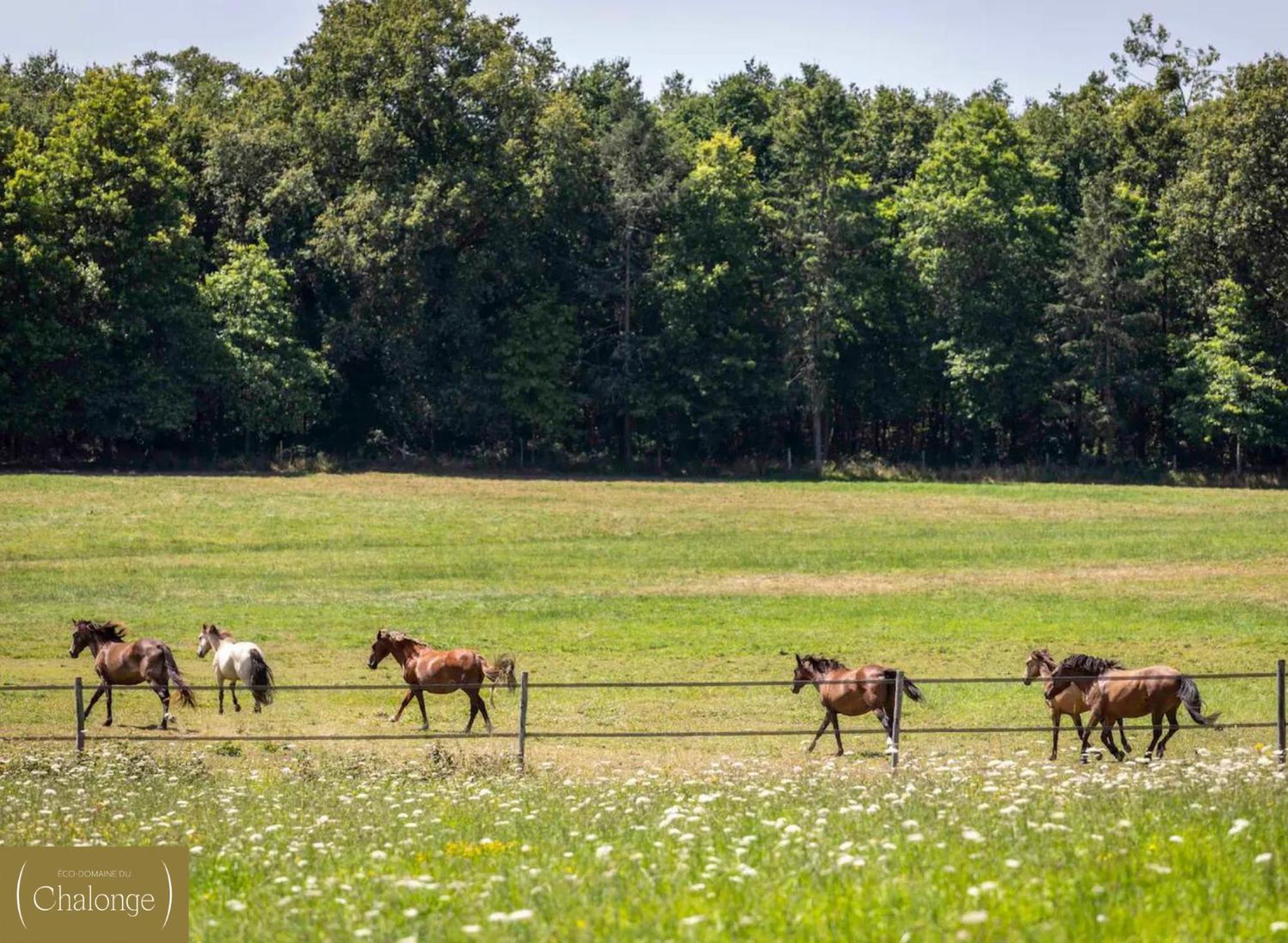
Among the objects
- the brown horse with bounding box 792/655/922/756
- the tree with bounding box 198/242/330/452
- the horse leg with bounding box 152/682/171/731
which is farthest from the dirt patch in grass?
the tree with bounding box 198/242/330/452

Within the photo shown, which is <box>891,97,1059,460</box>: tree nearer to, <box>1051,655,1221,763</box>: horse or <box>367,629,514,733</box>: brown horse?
<box>367,629,514,733</box>: brown horse

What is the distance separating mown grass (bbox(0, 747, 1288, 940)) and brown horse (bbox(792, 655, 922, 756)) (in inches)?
180

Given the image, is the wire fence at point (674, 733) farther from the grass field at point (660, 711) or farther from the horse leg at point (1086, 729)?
the grass field at point (660, 711)

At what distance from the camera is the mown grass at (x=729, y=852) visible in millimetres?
9758

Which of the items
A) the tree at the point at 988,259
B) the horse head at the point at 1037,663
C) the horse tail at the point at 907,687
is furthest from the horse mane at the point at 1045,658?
the tree at the point at 988,259

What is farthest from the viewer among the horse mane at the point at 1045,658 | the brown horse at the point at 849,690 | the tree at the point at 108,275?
the tree at the point at 108,275

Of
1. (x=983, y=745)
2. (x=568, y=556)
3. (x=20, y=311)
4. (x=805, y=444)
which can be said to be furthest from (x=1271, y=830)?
(x=805, y=444)

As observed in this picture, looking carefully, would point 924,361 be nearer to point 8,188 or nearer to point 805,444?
point 805,444

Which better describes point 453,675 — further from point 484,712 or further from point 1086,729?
point 1086,729

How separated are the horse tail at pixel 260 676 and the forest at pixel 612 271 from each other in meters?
49.7

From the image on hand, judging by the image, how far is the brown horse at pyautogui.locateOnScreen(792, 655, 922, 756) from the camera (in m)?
22.7

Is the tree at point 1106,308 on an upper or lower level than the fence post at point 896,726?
upper

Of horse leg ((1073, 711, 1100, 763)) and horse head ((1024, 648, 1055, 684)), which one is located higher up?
horse head ((1024, 648, 1055, 684))

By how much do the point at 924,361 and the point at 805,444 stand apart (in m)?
8.94
